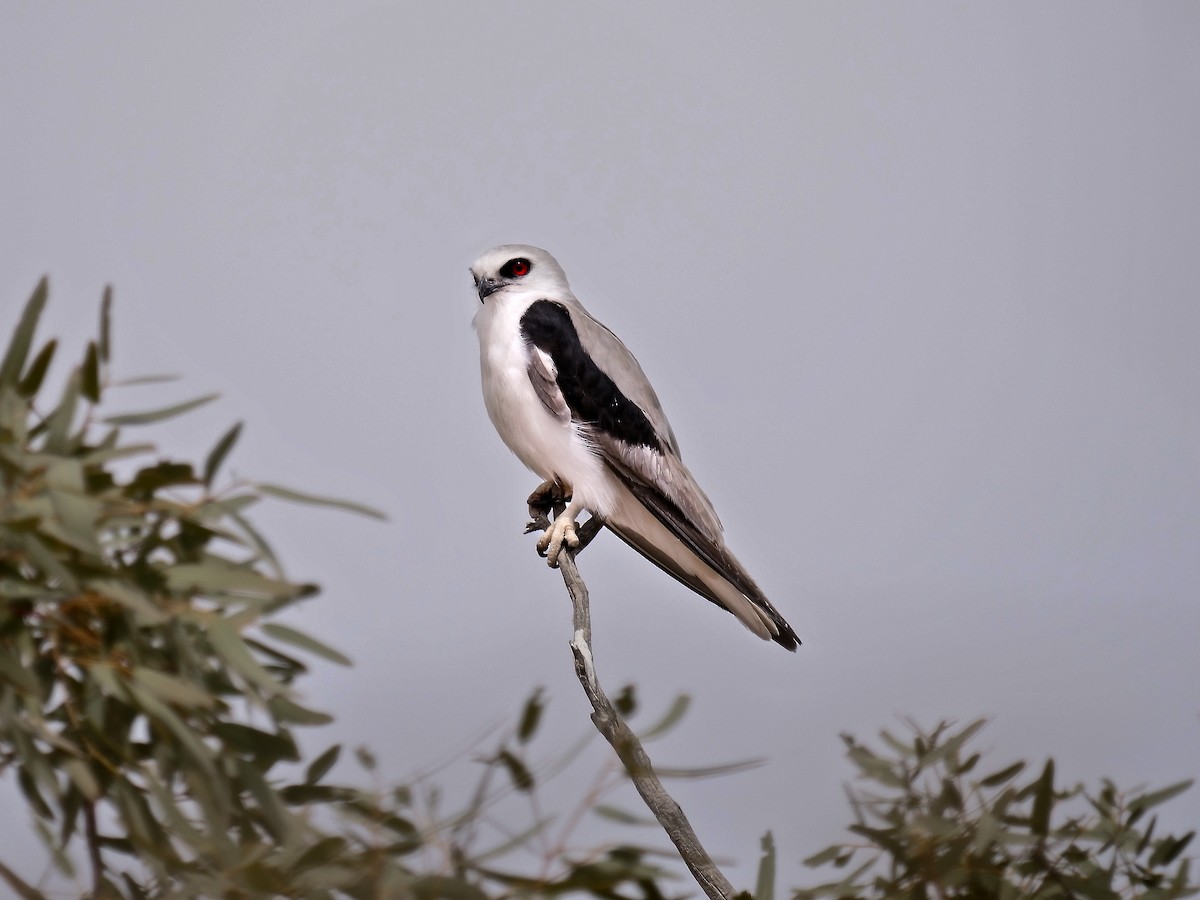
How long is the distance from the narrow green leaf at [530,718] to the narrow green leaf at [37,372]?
0.64 metres

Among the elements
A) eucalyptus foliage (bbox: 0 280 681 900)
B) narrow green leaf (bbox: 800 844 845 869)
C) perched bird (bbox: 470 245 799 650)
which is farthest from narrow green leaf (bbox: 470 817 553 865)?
perched bird (bbox: 470 245 799 650)

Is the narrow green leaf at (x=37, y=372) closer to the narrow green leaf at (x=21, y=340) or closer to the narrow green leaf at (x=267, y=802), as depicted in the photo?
the narrow green leaf at (x=21, y=340)

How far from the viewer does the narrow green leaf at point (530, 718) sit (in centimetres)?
148

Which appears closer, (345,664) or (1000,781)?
(345,664)

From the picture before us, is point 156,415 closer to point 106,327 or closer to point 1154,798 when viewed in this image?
point 106,327

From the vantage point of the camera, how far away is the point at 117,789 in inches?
53.9

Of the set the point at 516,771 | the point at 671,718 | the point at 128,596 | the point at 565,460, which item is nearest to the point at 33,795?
the point at 128,596

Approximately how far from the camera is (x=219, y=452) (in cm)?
143

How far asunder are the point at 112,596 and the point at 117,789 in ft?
0.83

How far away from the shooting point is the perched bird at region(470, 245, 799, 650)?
318cm

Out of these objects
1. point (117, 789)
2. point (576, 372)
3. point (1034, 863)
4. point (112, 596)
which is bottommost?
point (117, 789)

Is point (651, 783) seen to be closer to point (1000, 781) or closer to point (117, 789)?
point (1000, 781)

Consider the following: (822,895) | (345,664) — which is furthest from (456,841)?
(822,895)

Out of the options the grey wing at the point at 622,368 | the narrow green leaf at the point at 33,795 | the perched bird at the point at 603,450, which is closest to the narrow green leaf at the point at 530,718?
the narrow green leaf at the point at 33,795
